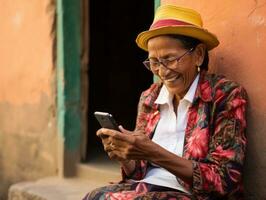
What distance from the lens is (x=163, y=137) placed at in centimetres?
309

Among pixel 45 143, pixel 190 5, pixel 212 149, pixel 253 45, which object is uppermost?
pixel 190 5

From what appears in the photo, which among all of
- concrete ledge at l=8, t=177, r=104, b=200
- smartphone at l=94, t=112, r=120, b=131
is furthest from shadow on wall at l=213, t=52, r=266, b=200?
concrete ledge at l=8, t=177, r=104, b=200

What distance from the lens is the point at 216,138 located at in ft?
9.20

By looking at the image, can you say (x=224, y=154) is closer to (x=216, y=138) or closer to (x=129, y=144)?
(x=216, y=138)

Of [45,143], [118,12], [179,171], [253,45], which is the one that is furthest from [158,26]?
[118,12]

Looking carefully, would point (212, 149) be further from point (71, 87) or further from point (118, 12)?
point (118, 12)

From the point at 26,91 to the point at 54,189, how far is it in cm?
112

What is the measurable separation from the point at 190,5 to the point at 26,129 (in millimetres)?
2460

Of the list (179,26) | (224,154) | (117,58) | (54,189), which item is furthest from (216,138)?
(117,58)

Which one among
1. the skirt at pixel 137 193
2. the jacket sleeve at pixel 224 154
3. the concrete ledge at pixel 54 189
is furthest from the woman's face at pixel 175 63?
the concrete ledge at pixel 54 189

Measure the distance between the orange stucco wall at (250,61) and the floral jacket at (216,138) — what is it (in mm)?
126

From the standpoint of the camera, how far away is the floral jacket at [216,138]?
8.98 feet

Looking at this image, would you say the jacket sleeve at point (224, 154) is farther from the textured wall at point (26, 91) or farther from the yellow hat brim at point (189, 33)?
the textured wall at point (26, 91)

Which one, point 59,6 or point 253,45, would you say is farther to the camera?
point 59,6
